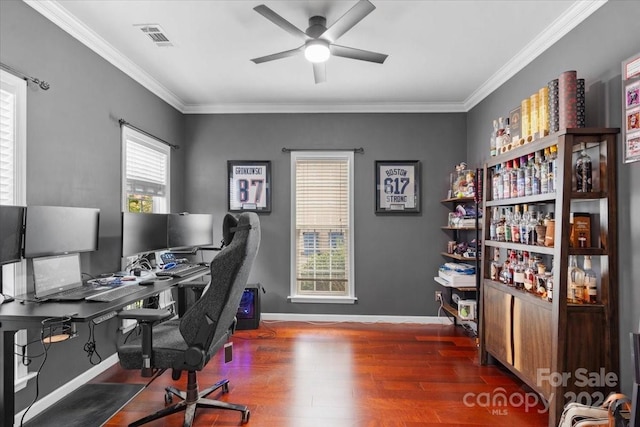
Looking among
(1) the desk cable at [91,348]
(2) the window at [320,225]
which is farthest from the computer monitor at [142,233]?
(2) the window at [320,225]

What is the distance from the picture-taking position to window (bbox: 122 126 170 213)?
3283mm

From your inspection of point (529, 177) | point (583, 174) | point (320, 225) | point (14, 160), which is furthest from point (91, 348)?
point (583, 174)

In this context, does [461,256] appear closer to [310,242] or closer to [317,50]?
[310,242]

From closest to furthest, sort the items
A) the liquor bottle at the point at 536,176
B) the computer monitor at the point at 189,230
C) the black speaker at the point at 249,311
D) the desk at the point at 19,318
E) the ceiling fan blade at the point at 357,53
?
the desk at the point at 19,318
the liquor bottle at the point at 536,176
the ceiling fan blade at the point at 357,53
the computer monitor at the point at 189,230
the black speaker at the point at 249,311

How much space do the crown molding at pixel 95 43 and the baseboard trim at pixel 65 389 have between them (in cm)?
251

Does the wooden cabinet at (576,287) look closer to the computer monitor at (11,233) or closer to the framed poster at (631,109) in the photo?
the framed poster at (631,109)

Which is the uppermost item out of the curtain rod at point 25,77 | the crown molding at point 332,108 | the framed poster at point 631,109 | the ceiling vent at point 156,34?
the ceiling vent at point 156,34

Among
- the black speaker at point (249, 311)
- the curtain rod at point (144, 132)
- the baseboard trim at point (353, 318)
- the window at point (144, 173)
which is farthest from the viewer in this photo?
the baseboard trim at point (353, 318)

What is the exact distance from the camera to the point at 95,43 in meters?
2.75

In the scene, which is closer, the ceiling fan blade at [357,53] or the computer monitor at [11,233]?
the computer monitor at [11,233]

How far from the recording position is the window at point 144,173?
3283mm

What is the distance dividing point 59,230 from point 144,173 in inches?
58.8

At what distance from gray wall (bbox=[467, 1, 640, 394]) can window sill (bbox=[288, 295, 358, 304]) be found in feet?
8.86

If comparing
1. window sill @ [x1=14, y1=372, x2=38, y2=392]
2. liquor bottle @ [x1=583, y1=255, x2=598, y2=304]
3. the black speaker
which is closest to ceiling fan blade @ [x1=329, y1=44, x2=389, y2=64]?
liquor bottle @ [x1=583, y1=255, x2=598, y2=304]
